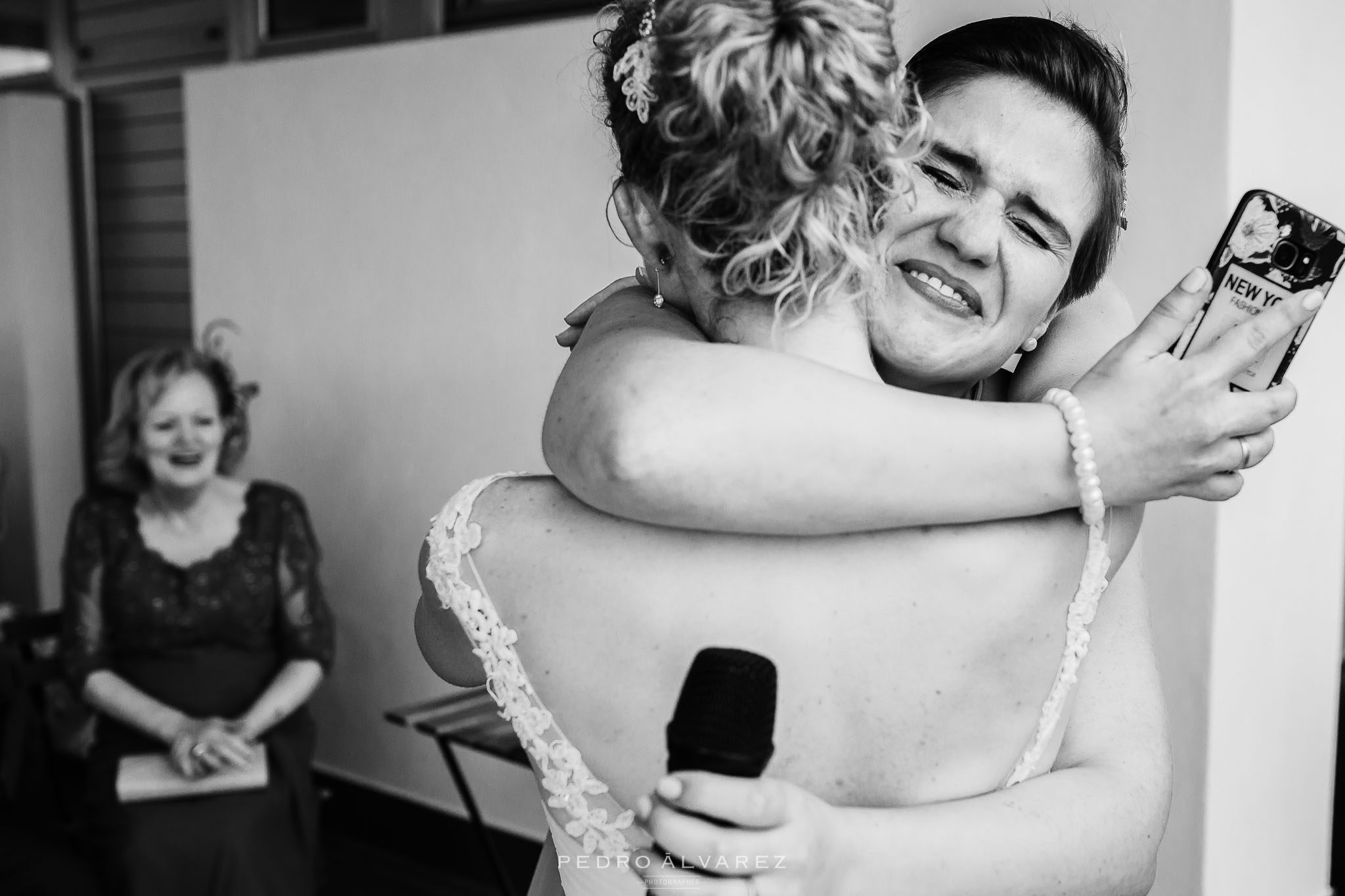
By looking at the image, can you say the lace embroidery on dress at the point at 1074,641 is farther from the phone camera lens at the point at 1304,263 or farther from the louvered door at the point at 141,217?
the louvered door at the point at 141,217

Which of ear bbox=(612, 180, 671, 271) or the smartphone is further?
the smartphone

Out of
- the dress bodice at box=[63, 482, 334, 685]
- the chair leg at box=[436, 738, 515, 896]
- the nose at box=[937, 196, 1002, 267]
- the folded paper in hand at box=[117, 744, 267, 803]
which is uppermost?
the nose at box=[937, 196, 1002, 267]

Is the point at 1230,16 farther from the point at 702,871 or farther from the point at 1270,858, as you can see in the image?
the point at 702,871

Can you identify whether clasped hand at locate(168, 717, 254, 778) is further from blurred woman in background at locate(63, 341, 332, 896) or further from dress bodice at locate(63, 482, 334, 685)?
dress bodice at locate(63, 482, 334, 685)

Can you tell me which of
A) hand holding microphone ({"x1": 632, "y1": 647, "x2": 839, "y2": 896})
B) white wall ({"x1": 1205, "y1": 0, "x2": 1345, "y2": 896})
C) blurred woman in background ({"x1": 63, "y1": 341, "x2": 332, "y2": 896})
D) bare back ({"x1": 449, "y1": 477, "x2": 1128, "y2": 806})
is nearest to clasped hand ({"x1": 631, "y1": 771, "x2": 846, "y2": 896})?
hand holding microphone ({"x1": 632, "y1": 647, "x2": 839, "y2": 896})

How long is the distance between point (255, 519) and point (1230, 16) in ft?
10.2

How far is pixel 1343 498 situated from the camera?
3.22 m

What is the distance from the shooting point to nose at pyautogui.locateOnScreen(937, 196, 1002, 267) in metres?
1.15

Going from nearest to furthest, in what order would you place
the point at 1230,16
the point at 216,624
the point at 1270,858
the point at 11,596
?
the point at 1230,16
the point at 1270,858
the point at 216,624
the point at 11,596

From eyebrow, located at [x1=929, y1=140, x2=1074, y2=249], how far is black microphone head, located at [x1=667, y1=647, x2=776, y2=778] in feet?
1.86

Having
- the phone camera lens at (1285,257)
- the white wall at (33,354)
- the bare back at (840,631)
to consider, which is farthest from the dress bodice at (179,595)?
the phone camera lens at (1285,257)

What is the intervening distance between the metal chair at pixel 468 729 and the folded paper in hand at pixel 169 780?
417 millimetres

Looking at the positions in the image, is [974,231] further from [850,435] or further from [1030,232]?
[850,435]

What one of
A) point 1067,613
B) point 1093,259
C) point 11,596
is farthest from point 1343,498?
point 11,596
